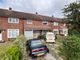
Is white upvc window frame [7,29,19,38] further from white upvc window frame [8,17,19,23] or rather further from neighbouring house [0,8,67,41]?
white upvc window frame [8,17,19,23]

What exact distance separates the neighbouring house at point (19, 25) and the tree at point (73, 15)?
10.5 meters

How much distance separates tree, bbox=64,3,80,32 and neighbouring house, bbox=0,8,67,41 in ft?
34.3

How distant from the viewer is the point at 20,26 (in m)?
36.7

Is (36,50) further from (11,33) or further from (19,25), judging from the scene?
(19,25)

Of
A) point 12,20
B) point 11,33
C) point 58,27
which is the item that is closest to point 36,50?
point 11,33

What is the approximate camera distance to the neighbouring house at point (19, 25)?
33188 millimetres

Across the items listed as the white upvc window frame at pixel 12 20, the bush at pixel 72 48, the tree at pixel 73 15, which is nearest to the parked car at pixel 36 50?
the bush at pixel 72 48

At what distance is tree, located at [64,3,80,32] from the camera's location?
22.2 meters

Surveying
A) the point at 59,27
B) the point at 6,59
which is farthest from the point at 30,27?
the point at 6,59

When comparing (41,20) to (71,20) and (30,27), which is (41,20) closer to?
(30,27)

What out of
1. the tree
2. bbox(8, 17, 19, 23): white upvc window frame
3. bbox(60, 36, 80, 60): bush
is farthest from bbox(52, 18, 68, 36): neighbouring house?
bbox(60, 36, 80, 60): bush

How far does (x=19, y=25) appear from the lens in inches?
1433

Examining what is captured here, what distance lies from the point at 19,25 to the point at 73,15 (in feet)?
56.4

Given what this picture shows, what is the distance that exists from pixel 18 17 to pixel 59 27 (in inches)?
835
